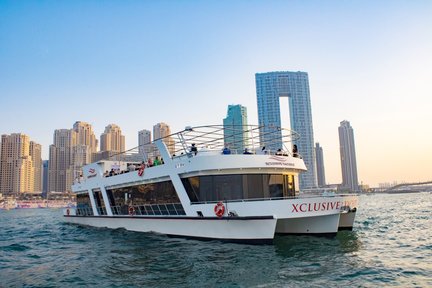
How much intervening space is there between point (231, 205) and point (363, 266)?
16.8ft

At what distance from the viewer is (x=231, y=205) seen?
1337 centimetres

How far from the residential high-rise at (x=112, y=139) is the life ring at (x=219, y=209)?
117m

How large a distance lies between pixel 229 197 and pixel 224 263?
4224 millimetres

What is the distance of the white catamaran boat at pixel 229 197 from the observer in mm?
12961

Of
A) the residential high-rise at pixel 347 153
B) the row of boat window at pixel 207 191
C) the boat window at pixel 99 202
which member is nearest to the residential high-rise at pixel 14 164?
the residential high-rise at pixel 347 153

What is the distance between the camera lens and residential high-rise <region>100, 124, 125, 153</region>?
418 ft

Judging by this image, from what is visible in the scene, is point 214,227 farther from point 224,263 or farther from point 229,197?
point 224,263

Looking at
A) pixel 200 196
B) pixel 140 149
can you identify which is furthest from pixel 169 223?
pixel 140 149

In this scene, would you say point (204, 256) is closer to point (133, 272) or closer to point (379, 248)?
point (133, 272)

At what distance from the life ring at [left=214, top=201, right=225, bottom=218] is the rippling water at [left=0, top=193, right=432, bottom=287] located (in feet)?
3.62

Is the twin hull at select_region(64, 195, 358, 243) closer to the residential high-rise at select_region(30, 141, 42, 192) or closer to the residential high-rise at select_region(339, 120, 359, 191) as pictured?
the residential high-rise at select_region(339, 120, 359, 191)

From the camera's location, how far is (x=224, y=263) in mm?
10438

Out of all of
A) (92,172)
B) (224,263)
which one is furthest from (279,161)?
(92,172)

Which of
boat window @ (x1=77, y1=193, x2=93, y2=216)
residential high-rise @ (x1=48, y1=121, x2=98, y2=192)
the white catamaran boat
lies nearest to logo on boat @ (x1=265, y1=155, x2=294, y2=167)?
the white catamaran boat
